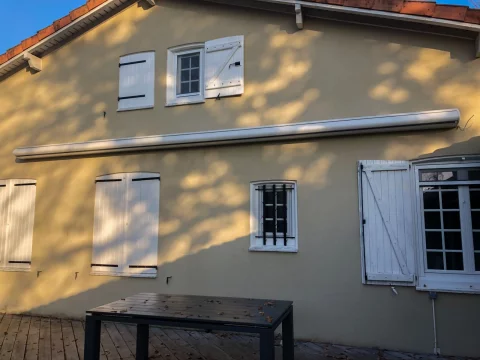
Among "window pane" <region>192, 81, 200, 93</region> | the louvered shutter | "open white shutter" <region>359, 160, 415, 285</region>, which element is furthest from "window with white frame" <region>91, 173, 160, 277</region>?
"open white shutter" <region>359, 160, 415, 285</region>

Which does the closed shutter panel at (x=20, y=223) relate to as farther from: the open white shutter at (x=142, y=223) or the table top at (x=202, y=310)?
the table top at (x=202, y=310)

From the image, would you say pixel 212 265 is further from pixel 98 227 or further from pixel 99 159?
pixel 99 159

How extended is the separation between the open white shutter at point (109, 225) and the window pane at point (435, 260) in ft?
15.4

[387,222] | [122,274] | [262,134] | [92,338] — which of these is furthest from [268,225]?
[92,338]

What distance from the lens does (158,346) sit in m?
5.32

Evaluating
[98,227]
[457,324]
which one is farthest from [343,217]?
[98,227]

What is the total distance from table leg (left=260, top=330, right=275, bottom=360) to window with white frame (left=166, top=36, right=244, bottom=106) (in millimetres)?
4033

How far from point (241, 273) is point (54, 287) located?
3558mm

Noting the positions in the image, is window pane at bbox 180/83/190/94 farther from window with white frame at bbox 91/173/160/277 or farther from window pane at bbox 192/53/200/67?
window with white frame at bbox 91/173/160/277

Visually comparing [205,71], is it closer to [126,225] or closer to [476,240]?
[126,225]

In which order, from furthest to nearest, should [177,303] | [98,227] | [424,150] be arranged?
1. [98,227]
2. [424,150]
3. [177,303]

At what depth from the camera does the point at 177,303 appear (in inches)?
163

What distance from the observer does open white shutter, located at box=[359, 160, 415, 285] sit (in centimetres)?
516

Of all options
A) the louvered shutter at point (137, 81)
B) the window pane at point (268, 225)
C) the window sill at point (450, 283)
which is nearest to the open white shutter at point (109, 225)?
the louvered shutter at point (137, 81)
